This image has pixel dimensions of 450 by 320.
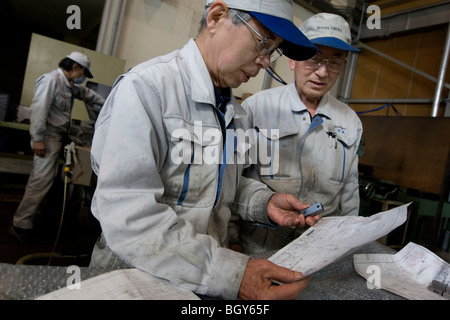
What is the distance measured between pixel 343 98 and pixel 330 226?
5162mm

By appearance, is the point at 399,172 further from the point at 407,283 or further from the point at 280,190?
the point at 407,283

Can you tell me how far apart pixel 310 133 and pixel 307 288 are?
0.83m

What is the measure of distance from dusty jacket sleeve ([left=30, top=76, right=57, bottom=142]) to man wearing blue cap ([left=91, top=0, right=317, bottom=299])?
253cm

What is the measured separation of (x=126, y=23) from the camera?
3502mm

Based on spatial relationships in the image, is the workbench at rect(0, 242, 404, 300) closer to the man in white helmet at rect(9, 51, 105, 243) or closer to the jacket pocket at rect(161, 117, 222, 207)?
the jacket pocket at rect(161, 117, 222, 207)

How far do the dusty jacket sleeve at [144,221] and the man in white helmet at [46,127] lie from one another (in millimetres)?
2703

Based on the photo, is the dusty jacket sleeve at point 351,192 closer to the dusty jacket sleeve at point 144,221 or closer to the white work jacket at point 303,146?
the white work jacket at point 303,146

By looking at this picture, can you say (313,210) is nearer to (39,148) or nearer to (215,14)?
(215,14)

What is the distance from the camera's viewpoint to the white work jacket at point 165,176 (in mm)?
637

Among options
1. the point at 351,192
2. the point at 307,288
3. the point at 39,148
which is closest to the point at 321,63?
the point at 351,192

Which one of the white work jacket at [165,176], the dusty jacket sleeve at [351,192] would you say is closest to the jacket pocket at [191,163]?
the white work jacket at [165,176]

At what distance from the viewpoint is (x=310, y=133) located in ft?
4.61
